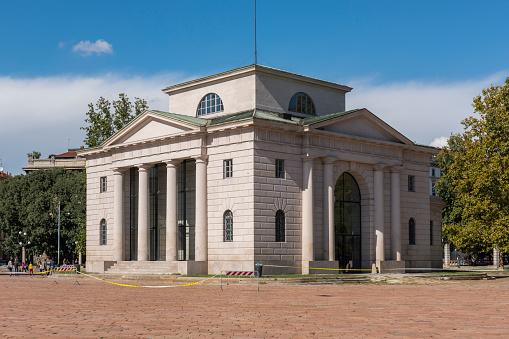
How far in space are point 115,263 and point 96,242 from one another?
523cm

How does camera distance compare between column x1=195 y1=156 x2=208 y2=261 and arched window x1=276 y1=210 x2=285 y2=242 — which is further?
column x1=195 y1=156 x2=208 y2=261

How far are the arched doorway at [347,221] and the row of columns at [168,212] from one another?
10.7 m

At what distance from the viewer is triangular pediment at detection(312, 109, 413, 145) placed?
51781mm

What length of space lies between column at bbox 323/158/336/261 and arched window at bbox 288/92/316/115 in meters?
6.43

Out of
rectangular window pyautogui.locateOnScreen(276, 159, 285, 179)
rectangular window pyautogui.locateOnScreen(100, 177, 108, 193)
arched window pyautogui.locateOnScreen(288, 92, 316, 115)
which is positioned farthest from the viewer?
rectangular window pyautogui.locateOnScreen(100, 177, 108, 193)

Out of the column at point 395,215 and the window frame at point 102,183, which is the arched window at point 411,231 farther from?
the window frame at point 102,183

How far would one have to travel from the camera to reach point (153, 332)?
1683 centimetres

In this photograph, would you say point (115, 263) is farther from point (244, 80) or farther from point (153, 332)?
point (153, 332)

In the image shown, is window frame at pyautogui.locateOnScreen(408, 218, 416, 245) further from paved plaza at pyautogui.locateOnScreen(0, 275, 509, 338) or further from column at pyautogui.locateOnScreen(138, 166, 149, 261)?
paved plaza at pyautogui.locateOnScreen(0, 275, 509, 338)

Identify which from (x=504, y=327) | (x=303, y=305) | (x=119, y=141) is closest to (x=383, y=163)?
(x=119, y=141)

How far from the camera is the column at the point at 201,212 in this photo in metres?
49.7

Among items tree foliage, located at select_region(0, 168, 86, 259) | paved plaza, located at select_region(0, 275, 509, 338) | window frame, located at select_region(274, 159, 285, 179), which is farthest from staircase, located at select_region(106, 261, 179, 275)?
tree foliage, located at select_region(0, 168, 86, 259)

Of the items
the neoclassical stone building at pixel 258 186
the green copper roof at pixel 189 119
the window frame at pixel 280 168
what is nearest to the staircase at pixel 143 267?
the neoclassical stone building at pixel 258 186

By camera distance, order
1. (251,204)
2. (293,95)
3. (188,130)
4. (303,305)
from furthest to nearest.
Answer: (293,95)
(188,130)
(251,204)
(303,305)
